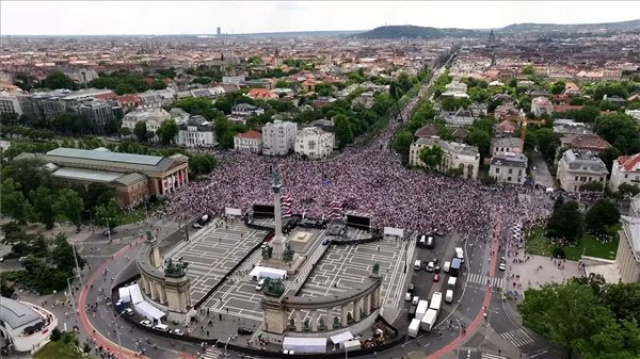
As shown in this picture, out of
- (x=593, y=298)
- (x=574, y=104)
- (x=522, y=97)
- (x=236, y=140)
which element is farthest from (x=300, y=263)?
(x=522, y=97)

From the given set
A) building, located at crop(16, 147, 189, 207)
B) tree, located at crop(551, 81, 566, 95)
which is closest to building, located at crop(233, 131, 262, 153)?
building, located at crop(16, 147, 189, 207)

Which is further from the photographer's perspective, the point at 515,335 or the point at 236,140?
the point at 236,140

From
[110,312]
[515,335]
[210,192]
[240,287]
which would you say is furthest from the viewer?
[210,192]

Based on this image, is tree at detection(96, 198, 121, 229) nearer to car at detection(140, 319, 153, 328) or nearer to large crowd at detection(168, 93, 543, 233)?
large crowd at detection(168, 93, 543, 233)

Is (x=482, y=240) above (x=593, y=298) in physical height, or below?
below

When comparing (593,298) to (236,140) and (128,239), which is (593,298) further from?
(236,140)

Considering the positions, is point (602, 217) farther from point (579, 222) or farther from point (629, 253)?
point (629, 253)

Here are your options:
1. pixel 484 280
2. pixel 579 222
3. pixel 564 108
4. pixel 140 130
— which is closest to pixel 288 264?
pixel 484 280
